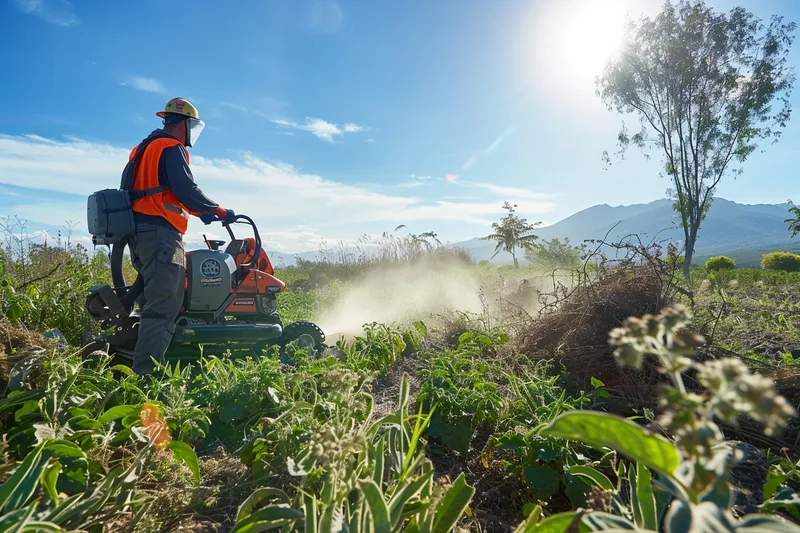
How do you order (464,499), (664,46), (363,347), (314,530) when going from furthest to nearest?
(664,46) < (363,347) < (464,499) < (314,530)

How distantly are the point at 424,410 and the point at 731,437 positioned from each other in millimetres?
1708

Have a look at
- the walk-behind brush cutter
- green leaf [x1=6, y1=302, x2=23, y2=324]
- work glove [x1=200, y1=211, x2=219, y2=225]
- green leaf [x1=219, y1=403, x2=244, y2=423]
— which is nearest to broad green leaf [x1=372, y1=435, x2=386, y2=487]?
green leaf [x1=219, y1=403, x2=244, y2=423]

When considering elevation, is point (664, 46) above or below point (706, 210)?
above

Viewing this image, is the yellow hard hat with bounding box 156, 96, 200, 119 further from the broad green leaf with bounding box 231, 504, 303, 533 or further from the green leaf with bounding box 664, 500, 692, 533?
the green leaf with bounding box 664, 500, 692, 533

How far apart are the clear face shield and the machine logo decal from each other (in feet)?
3.66

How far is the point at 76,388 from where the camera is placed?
1810mm

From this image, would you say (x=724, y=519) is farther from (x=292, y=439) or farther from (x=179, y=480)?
(x=179, y=480)

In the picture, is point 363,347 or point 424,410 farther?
point 363,347

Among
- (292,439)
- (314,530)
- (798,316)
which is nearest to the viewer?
(314,530)

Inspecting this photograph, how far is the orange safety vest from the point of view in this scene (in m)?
3.64

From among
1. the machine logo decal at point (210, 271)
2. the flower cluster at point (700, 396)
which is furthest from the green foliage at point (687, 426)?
the machine logo decal at point (210, 271)

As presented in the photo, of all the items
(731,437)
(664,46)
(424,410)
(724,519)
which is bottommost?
(731,437)

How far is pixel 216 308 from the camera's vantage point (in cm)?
422

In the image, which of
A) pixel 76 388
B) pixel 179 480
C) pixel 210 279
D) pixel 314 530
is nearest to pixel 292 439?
pixel 179 480
